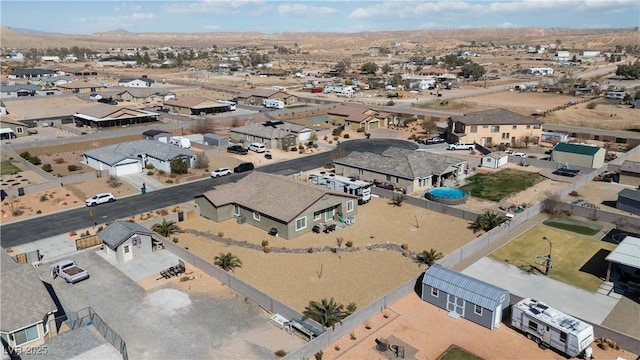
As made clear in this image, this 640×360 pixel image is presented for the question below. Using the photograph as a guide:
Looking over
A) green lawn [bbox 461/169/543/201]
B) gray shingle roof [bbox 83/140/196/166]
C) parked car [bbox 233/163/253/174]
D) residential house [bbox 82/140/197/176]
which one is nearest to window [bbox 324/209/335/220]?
green lawn [bbox 461/169/543/201]

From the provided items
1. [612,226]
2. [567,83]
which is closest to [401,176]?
[612,226]

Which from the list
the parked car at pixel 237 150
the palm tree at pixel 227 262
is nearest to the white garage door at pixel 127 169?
the parked car at pixel 237 150

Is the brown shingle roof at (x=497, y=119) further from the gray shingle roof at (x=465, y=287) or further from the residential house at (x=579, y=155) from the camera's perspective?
the gray shingle roof at (x=465, y=287)

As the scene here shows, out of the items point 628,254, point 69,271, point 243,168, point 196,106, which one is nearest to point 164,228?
point 69,271

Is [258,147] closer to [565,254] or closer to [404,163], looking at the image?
[404,163]

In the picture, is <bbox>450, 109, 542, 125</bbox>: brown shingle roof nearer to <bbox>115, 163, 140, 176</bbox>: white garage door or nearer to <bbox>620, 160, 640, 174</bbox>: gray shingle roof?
<bbox>620, 160, 640, 174</bbox>: gray shingle roof

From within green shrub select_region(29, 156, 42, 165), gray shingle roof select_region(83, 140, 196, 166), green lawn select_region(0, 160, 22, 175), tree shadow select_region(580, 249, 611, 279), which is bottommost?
tree shadow select_region(580, 249, 611, 279)

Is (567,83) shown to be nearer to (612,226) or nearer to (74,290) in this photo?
(612,226)
